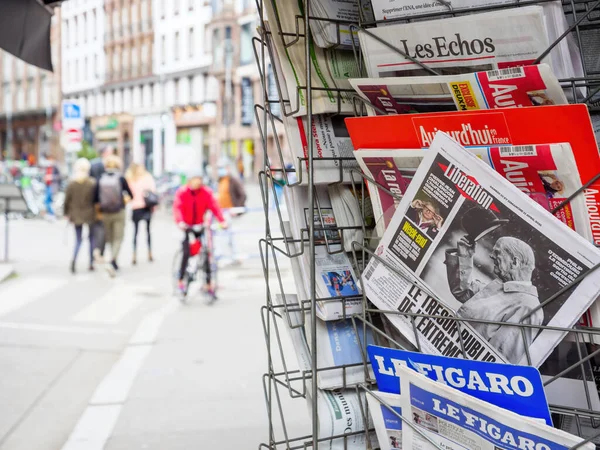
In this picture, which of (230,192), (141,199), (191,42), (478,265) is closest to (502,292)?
(478,265)

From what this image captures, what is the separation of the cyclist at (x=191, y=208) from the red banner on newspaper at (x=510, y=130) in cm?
631

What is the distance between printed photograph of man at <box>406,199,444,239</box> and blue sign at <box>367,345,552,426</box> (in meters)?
0.23

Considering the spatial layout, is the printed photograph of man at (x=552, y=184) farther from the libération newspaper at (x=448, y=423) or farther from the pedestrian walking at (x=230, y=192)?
the pedestrian walking at (x=230, y=192)

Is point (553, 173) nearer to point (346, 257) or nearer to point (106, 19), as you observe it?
point (346, 257)

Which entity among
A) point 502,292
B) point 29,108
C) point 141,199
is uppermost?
point 29,108

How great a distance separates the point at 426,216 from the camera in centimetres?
132

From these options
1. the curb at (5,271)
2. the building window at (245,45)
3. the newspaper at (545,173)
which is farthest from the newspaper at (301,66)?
the building window at (245,45)

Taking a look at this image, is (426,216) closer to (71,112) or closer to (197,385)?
(197,385)

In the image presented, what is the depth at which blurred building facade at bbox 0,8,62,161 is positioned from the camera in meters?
58.6

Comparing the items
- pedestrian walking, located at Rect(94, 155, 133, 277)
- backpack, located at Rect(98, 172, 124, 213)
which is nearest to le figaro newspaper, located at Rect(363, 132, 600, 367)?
pedestrian walking, located at Rect(94, 155, 133, 277)

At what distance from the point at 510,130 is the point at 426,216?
212 millimetres

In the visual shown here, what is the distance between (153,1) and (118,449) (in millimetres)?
53875

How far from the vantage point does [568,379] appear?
129cm

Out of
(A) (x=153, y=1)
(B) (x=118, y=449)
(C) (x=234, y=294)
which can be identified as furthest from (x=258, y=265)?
(A) (x=153, y=1)
